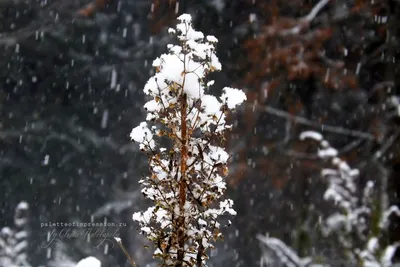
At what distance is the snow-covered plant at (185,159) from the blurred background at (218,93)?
12.4ft

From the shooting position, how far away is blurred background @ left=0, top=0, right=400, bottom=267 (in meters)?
5.86

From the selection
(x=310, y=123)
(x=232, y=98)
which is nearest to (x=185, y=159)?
(x=232, y=98)

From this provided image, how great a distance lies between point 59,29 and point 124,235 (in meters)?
4.23

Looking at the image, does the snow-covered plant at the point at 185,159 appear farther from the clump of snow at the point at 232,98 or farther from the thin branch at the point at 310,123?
the thin branch at the point at 310,123

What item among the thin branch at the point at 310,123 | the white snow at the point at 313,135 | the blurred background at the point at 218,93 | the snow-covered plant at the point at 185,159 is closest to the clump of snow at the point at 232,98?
the snow-covered plant at the point at 185,159

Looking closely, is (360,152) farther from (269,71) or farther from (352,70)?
(269,71)

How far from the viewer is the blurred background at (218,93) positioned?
19.2 ft

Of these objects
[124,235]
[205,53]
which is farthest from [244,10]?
[205,53]

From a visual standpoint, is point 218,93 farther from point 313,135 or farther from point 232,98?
point 232,98

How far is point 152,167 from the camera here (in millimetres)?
1339

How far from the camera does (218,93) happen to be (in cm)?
808

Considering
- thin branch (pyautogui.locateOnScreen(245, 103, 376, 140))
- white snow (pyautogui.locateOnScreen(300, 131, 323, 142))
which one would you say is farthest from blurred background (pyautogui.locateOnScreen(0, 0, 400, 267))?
white snow (pyautogui.locateOnScreen(300, 131, 323, 142))

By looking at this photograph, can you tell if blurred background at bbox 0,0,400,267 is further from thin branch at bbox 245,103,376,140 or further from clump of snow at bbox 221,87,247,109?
clump of snow at bbox 221,87,247,109

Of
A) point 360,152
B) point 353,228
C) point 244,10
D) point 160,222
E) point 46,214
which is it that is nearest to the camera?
point 160,222
